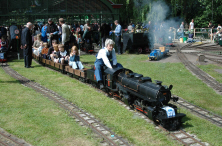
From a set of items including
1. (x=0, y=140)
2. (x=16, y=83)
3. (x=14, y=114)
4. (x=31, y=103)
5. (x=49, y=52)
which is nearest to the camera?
(x=0, y=140)

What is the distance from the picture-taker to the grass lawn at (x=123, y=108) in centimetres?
588

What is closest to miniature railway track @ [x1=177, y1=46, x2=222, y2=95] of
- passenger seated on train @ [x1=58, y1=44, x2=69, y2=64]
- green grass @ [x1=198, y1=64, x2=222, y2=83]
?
green grass @ [x1=198, y1=64, x2=222, y2=83]

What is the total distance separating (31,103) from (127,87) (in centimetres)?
310

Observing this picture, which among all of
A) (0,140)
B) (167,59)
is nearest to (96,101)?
(0,140)

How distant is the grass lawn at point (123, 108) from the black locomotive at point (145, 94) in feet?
0.98

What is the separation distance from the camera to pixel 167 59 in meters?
16.5

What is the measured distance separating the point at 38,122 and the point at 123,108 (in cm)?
246

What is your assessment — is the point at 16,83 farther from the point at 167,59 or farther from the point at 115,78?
the point at 167,59

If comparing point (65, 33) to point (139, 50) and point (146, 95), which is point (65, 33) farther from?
point (146, 95)

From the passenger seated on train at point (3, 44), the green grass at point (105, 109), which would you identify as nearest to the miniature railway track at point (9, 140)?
the green grass at point (105, 109)

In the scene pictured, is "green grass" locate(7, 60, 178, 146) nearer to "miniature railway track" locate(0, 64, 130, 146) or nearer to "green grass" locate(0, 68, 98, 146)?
"miniature railway track" locate(0, 64, 130, 146)

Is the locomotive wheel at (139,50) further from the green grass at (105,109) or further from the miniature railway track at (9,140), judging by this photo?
the miniature railway track at (9,140)

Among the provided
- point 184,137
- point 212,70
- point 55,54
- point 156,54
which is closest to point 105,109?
point 184,137

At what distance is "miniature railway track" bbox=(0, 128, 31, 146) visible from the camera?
555cm
